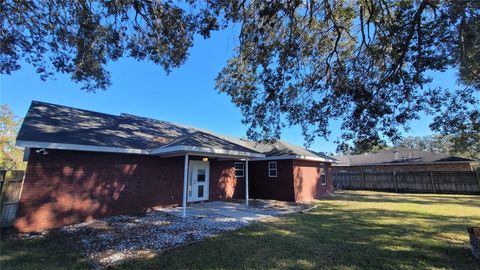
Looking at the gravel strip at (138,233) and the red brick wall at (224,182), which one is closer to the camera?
the gravel strip at (138,233)

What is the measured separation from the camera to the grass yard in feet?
15.7

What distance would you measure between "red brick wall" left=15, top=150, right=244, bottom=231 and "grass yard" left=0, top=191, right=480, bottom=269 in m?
1.54

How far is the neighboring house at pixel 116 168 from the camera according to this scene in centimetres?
777

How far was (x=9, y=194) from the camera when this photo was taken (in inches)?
289

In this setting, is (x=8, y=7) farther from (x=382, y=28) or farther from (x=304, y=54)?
(x=382, y=28)

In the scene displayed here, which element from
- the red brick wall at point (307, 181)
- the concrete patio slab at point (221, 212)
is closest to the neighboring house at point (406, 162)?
the red brick wall at point (307, 181)

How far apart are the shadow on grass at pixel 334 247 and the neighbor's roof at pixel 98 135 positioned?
156 inches

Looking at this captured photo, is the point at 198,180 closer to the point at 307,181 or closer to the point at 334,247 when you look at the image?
the point at 307,181

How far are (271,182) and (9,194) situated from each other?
465 inches

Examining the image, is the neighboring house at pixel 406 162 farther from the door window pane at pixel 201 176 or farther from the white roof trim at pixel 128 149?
the white roof trim at pixel 128 149

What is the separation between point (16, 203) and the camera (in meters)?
7.34

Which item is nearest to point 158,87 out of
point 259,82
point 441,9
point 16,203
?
point 259,82

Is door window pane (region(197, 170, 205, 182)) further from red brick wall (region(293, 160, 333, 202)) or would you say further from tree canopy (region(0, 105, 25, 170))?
tree canopy (region(0, 105, 25, 170))

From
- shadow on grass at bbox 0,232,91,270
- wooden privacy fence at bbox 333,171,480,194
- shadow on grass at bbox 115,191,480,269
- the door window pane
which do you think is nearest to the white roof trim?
shadow on grass at bbox 0,232,91,270
